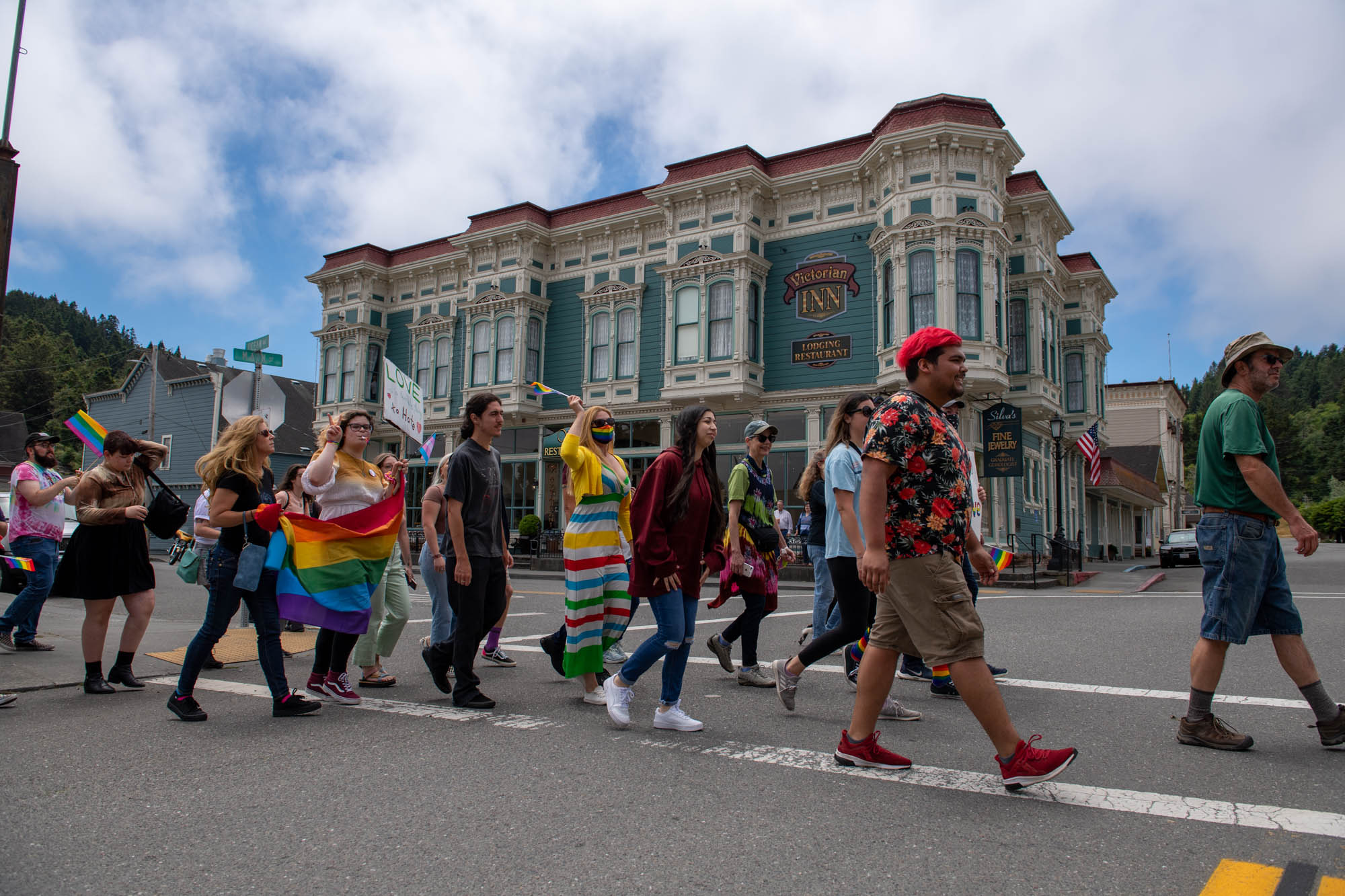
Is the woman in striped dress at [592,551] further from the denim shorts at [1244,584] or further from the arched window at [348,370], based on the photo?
the arched window at [348,370]

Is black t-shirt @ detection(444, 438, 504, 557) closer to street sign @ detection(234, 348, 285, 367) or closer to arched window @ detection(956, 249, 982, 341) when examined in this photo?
street sign @ detection(234, 348, 285, 367)

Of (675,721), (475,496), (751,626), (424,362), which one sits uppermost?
(424,362)

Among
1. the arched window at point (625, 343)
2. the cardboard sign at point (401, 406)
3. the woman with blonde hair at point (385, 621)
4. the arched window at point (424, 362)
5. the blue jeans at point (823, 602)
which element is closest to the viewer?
the woman with blonde hair at point (385, 621)

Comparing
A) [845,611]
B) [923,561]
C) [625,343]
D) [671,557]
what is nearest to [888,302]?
[625,343]

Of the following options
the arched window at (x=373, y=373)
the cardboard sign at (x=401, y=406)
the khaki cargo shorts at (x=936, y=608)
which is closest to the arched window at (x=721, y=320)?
the arched window at (x=373, y=373)

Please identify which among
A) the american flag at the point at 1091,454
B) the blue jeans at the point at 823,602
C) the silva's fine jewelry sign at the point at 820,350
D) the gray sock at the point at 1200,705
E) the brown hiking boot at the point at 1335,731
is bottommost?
the brown hiking boot at the point at 1335,731

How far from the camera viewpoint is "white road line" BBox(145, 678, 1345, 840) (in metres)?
3.11

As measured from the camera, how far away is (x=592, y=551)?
202 inches

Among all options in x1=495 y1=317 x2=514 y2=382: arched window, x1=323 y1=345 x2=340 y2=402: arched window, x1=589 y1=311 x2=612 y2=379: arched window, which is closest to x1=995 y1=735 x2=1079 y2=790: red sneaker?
x1=589 y1=311 x2=612 y2=379: arched window

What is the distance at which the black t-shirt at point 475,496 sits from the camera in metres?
5.36

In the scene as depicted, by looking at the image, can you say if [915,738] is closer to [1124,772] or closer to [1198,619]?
[1124,772]

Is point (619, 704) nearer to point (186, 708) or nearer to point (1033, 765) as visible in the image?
point (1033, 765)

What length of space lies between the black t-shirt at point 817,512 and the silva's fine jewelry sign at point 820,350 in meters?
16.9

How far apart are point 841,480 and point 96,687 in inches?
199
